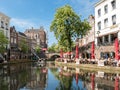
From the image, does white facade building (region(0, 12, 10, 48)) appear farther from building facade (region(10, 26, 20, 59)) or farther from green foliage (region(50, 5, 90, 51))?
green foliage (region(50, 5, 90, 51))

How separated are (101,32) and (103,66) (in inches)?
706

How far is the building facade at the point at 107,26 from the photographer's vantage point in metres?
49.0

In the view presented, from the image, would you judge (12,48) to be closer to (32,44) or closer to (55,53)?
(55,53)

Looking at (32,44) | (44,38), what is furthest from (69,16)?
(44,38)

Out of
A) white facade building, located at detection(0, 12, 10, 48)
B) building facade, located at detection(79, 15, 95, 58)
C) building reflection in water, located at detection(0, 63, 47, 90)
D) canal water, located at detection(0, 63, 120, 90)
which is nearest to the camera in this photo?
canal water, located at detection(0, 63, 120, 90)

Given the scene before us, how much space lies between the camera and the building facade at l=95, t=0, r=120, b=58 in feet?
161

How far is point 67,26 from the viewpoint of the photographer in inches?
2591

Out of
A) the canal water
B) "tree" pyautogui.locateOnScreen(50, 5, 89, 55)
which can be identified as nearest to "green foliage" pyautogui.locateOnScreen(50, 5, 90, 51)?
"tree" pyautogui.locateOnScreen(50, 5, 89, 55)

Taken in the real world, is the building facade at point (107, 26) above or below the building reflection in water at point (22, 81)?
above

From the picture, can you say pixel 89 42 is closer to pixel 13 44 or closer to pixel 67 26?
pixel 67 26

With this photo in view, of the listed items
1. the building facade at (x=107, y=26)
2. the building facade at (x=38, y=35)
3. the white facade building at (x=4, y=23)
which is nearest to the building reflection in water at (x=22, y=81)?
the building facade at (x=107, y=26)

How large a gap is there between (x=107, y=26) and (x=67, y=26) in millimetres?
15176

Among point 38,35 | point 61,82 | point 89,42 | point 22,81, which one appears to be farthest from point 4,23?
point 38,35

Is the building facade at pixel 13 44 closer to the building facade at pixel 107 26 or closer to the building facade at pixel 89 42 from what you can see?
the building facade at pixel 89 42
